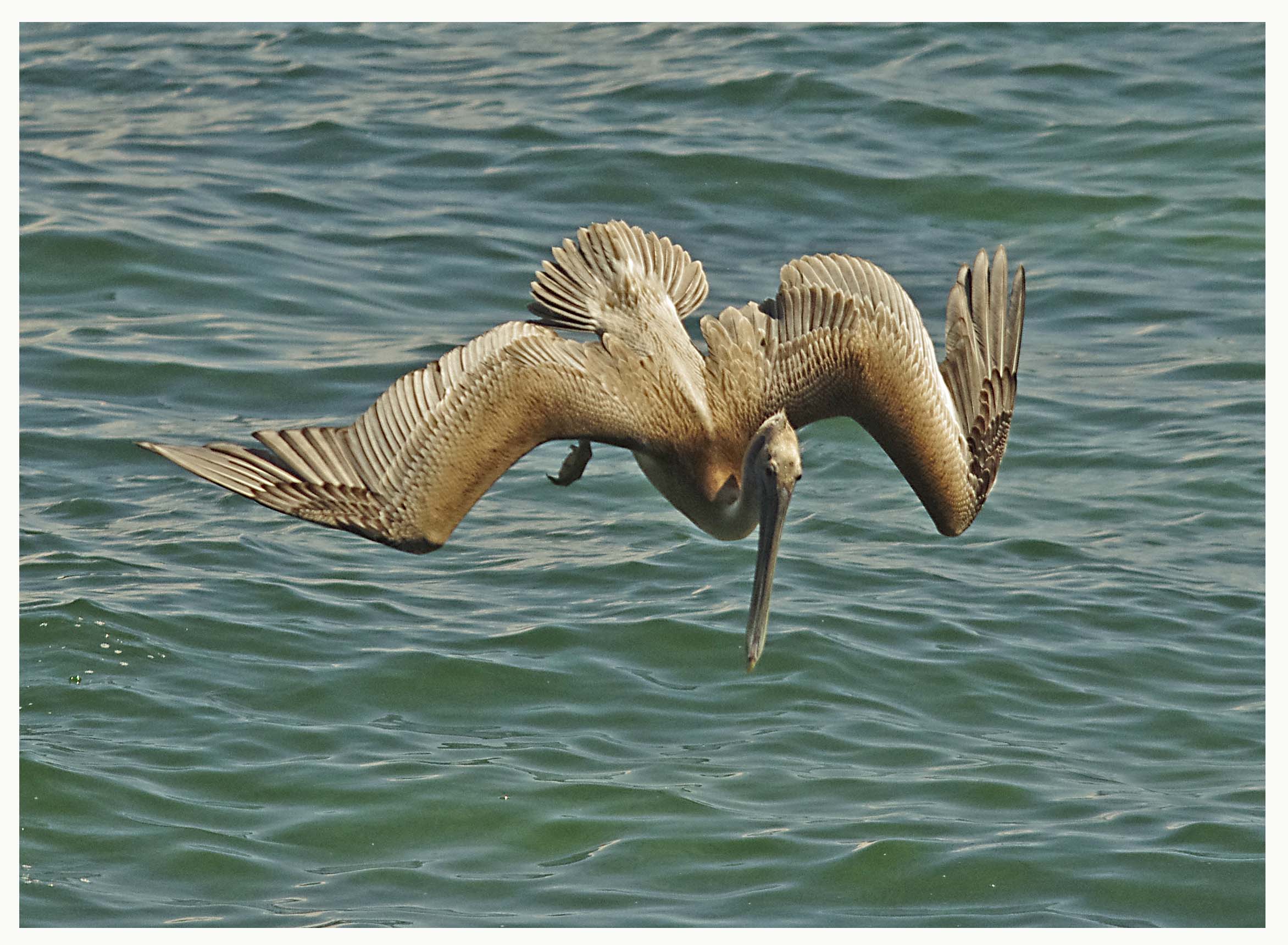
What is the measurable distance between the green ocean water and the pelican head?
1.83 meters

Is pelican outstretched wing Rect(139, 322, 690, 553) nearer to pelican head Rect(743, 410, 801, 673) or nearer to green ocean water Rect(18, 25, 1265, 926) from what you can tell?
pelican head Rect(743, 410, 801, 673)

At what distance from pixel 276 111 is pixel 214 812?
791cm

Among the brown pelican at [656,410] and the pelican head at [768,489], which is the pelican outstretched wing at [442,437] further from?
the pelican head at [768,489]

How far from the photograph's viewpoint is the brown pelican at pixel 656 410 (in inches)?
232

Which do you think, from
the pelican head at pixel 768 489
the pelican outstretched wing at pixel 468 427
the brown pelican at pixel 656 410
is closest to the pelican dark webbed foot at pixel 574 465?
the brown pelican at pixel 656 410

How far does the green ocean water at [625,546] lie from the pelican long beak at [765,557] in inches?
71.4

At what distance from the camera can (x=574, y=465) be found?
21.9 feet

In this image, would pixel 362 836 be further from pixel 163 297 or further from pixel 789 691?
pixel 163 297

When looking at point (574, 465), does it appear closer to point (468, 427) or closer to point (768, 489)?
point (468, 427)

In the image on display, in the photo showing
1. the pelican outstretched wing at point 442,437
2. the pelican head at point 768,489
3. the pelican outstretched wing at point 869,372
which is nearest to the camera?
the pelican head at point 768,489

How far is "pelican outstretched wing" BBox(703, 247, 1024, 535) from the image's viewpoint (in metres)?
6.32

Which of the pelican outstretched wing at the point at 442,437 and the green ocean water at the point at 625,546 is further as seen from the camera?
the green ocean water at the point at 625,546

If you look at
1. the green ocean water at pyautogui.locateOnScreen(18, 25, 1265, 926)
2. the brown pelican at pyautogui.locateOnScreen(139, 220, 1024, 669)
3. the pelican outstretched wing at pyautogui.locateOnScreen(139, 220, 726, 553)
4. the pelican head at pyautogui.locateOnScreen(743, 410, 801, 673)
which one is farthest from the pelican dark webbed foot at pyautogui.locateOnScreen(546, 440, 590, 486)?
the green ocean water at pyautogui.locateOnScreen(18, 25, 1265, 926)

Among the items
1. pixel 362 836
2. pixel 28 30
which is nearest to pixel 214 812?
pixel 362 836
